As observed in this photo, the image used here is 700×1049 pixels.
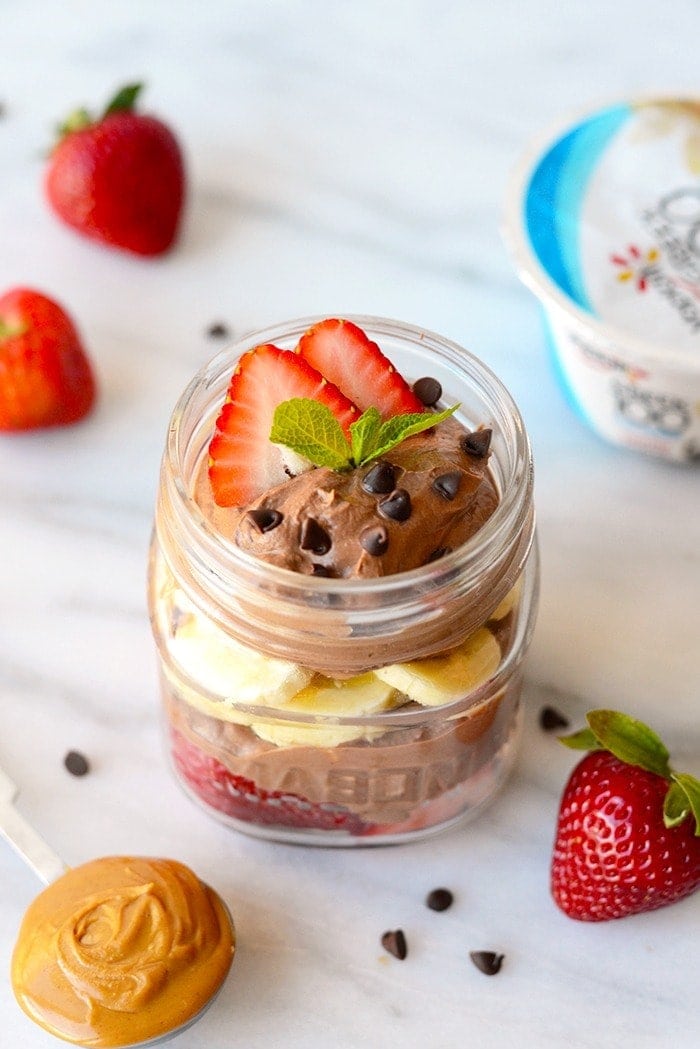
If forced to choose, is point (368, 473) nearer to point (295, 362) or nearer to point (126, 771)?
point (295, 362)

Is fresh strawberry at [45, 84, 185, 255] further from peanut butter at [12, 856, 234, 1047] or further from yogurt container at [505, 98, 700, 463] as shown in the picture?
peanut butter at [12, 856, 234, 1047]

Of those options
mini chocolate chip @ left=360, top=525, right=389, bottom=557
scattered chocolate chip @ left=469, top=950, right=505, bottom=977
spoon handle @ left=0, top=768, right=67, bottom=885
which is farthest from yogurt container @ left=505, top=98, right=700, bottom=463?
spoon handle @ left=0, top=768, right=67, bottom=885

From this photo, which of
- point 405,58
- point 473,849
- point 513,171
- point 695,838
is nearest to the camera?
point 695,838

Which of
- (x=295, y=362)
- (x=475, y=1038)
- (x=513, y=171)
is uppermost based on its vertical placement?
(x=295, y=362)

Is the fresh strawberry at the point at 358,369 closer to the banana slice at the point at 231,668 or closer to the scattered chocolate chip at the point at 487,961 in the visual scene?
the banana slice at the point at 231,668

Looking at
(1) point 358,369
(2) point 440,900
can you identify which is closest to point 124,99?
(1) point 358,369

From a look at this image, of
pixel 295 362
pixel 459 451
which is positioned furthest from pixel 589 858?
pixel 295 362

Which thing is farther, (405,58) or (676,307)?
(405,58)

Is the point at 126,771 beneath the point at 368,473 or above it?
beneath
